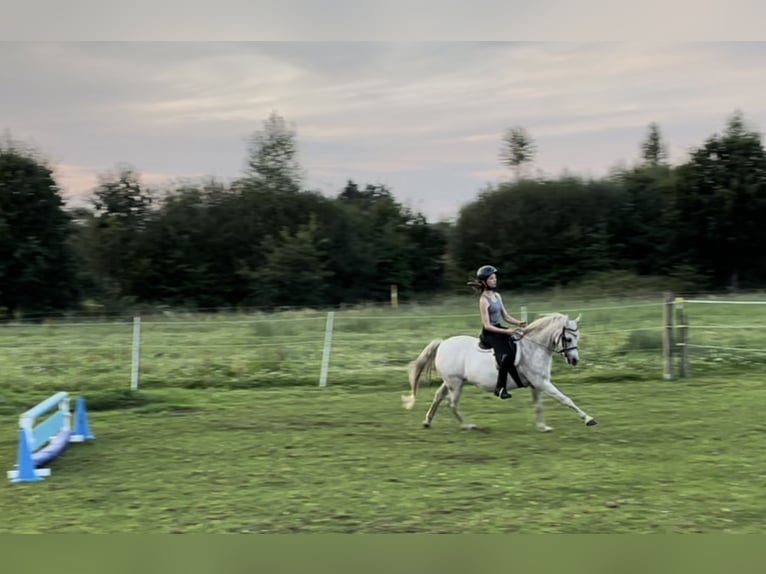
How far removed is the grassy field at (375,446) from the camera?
341 cm

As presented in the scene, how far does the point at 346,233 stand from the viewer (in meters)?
20.5

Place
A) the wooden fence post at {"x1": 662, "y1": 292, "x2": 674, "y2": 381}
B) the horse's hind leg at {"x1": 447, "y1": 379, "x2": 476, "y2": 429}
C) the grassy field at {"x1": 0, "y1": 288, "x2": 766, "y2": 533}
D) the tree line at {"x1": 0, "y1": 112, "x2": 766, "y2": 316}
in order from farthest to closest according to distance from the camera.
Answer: the tree line at {"x1": 0, "y1": 112, "x2": 766, "y2": 316} < the wooden fence post at {"x1": 662, "y1": 292, "x2": 674, "y2": 381} < the horse's hind leg at {"x1": 447, "y1": 379, "x2": 476, "y2": 429} < the grassy field at {"x1": 0, "y1": 288, "x2": 766, "y2": 533}

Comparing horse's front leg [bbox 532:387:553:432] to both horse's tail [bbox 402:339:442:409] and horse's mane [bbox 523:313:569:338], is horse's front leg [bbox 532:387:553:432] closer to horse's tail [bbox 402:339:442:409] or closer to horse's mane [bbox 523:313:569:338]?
horse's mane [bbox 523:313:569:338]

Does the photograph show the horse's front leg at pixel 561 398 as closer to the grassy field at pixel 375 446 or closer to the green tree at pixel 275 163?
the grassy field at pixel 375 446

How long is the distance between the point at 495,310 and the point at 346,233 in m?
15.5

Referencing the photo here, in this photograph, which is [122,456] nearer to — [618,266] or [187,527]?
[187,527]

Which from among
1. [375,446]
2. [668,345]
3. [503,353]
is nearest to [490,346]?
[503,353]

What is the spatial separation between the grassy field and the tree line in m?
8.79

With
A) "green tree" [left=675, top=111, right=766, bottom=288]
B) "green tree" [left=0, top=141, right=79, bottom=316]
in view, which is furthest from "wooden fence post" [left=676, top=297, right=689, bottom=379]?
"green tree" [left=0, top=141, right=79, bottom=316]

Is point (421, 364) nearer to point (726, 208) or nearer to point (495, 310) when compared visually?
point (495, 310)

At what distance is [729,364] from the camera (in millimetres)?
8047

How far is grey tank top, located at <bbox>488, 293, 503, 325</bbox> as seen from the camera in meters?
5.09

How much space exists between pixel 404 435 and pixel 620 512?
2120 millimetres

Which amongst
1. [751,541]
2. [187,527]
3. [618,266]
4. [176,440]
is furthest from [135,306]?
[751,541]
